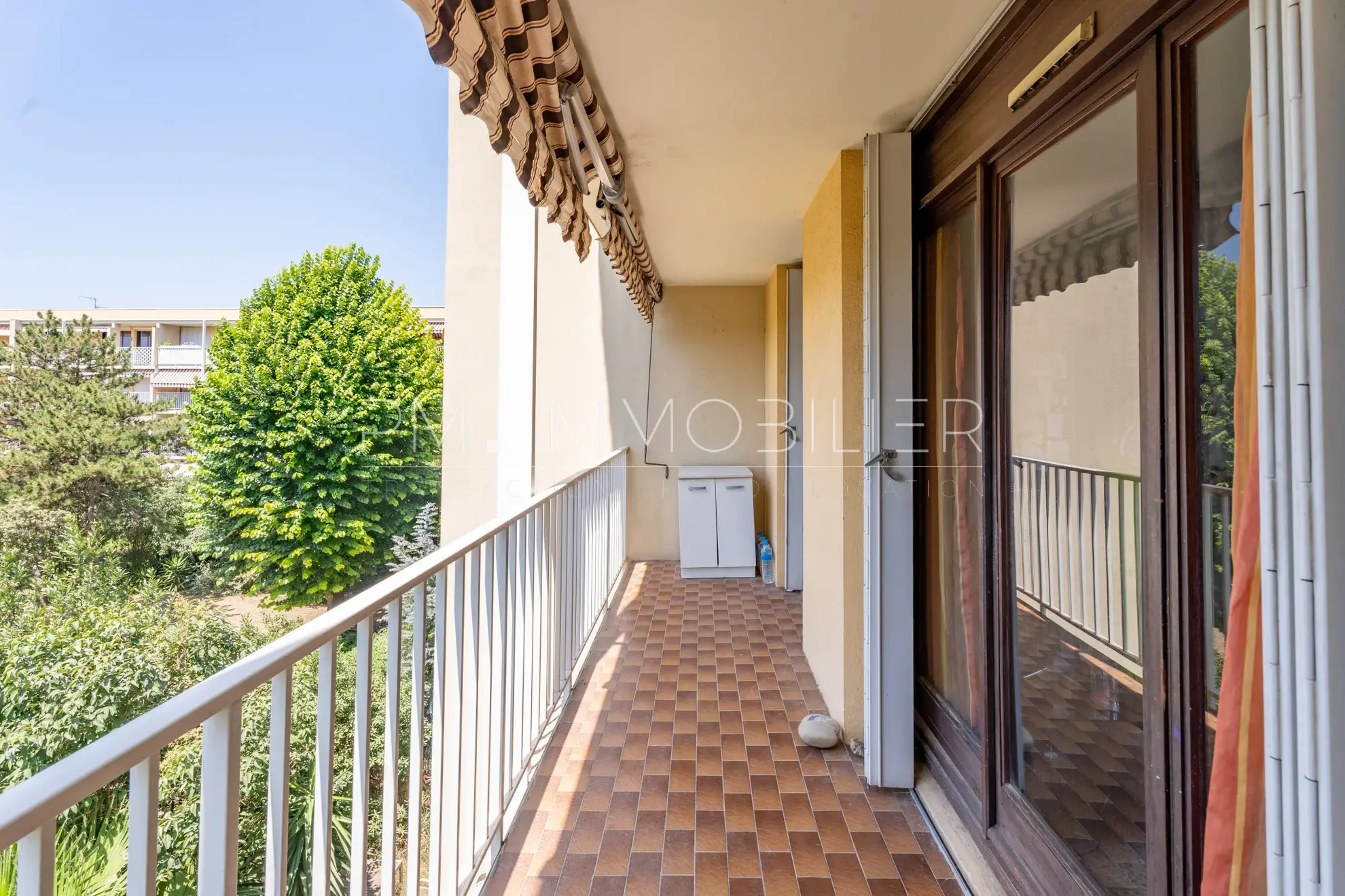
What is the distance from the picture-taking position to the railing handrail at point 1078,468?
1.03 meters

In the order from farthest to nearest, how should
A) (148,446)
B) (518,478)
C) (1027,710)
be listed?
(148,446) → (518,478) → (1027,710)

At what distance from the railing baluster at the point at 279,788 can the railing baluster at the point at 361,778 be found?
0.14 m

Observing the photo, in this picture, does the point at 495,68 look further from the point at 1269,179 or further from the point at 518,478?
the point at 518,478

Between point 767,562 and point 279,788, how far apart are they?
3.82 m

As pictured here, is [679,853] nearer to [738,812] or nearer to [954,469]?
[738,812]

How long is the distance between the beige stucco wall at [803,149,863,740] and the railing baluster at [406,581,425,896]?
1.42m

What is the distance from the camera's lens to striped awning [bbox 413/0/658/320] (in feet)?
3.46

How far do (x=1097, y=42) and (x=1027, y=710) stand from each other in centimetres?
140

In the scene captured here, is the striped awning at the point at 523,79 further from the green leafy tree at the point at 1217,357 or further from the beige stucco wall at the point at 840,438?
the green leafy tree at the point at 1217,357

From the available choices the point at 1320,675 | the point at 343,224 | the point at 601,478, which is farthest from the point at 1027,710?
the point at 343,224

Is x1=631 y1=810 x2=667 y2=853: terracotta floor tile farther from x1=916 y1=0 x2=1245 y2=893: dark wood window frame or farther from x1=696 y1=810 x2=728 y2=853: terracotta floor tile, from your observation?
x1=916 y1=0 x2=1245 y2=893: dark wood window frame

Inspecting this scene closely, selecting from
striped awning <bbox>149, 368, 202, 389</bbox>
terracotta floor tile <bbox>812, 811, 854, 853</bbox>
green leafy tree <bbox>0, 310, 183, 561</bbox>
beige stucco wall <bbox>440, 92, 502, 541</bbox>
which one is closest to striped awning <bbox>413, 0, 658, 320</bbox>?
terracotta floor tile <bbox>812, 811, 854, 853</bbox>

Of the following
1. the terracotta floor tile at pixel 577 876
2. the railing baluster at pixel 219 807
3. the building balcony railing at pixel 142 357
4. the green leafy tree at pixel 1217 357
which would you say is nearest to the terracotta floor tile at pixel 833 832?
the terracotta floor tile at pixel 577 876

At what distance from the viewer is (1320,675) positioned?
61 centimetres
